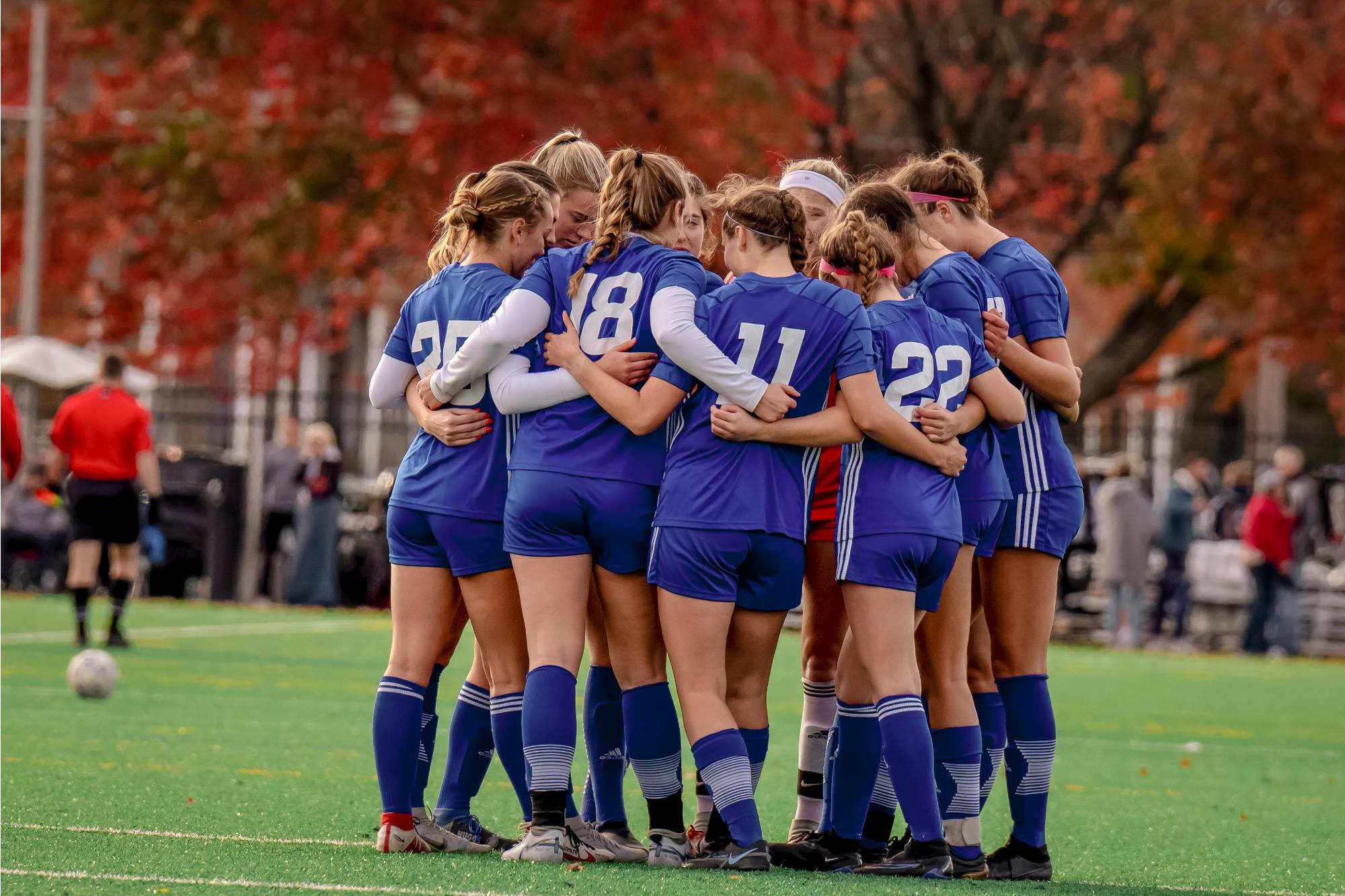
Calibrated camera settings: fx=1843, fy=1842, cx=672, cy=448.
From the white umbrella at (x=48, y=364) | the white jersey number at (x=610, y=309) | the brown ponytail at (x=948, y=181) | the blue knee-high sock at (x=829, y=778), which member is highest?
the white umbrella at (x=48, y=364)

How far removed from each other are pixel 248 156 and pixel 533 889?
15.2 meters

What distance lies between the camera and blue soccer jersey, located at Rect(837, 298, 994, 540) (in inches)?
204

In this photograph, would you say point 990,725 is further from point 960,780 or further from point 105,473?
point 105,473

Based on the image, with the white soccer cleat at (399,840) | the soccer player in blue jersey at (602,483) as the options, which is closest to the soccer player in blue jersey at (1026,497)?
the soccer player in blue jersey at (602,483)

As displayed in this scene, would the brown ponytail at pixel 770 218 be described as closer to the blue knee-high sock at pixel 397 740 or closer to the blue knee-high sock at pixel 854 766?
the blue knee-high sock at pixel 854 766

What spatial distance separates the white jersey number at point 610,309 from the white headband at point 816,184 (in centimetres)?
88

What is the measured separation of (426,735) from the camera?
226 inches

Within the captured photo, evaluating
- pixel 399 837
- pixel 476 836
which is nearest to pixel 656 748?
pixel 476 836

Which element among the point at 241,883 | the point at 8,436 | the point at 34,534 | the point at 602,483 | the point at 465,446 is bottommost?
the point at 241,883

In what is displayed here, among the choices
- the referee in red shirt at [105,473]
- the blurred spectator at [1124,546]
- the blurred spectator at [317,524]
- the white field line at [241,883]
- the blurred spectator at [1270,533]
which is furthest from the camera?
the blurred spectator at [317,524]

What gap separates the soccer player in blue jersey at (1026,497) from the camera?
18.0 feet

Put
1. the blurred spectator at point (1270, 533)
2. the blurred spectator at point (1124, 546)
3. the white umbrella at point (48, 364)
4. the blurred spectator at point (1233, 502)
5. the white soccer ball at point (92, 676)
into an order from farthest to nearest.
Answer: the blurred spectator at point (1233, 502) < the white umbrella at point (48, 364) < the blurred spectator at point (1124, 546) < the blurred spectator at point (1270, 533) < the white soccer ball at point (92, 676)

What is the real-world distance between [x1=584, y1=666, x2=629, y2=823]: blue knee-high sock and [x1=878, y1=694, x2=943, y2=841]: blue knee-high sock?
0.87m

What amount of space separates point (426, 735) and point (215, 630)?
11240mm
